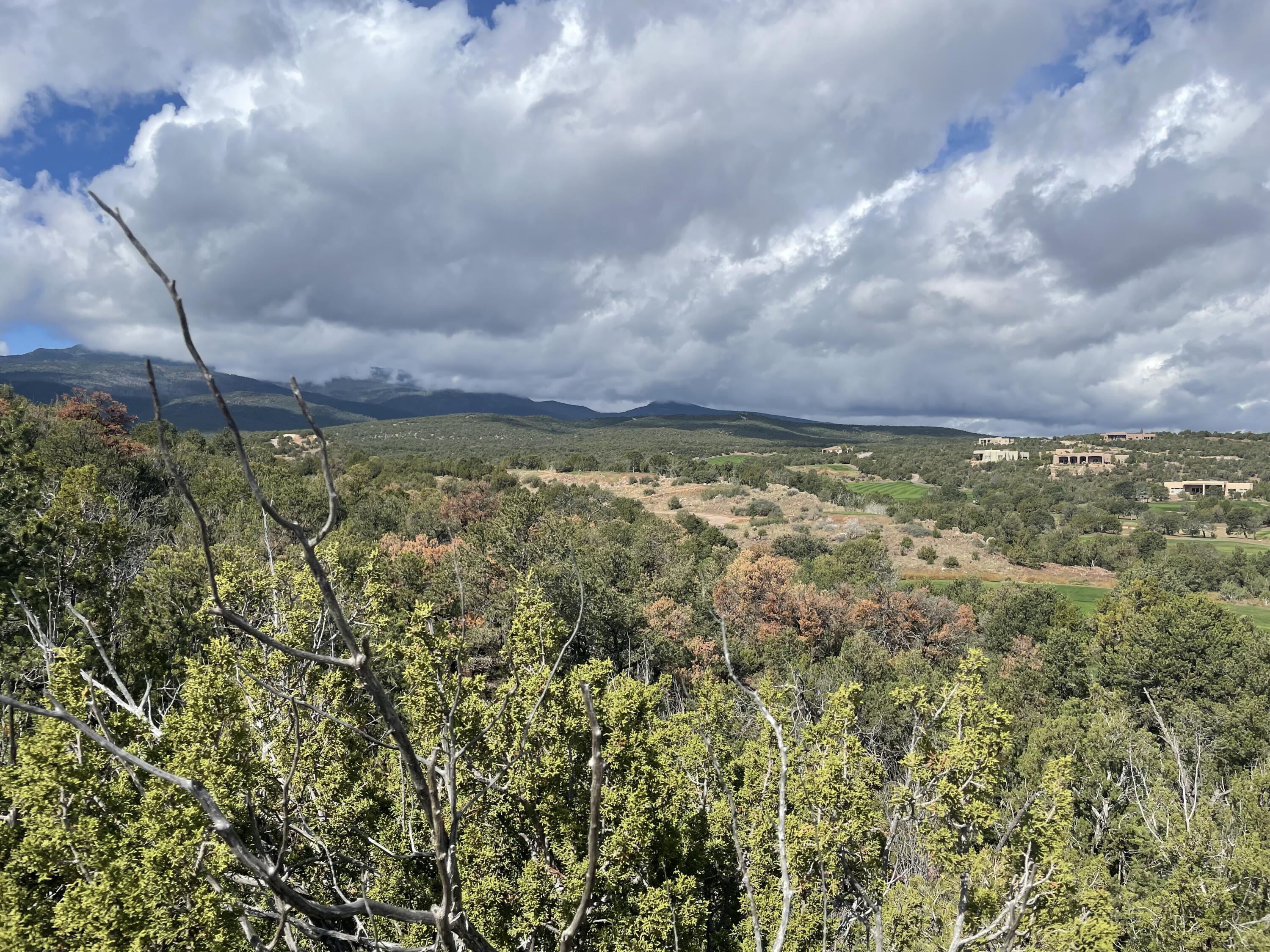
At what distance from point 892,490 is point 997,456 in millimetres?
77167

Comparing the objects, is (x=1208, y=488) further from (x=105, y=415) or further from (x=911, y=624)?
(x=105, y=415)

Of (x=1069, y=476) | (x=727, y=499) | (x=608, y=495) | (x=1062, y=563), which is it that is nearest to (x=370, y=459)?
(x=608, y=495)

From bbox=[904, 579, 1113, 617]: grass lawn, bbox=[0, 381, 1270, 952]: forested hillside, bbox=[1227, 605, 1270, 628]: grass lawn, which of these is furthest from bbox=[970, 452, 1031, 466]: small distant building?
bbox=[0, 381, 1270, 952]: forested hillside

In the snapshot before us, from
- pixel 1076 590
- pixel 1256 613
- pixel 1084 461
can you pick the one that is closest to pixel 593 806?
pixel 1256 613

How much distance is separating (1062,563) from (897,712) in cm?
6230

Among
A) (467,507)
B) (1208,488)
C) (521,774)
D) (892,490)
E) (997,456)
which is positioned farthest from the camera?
(997,456)

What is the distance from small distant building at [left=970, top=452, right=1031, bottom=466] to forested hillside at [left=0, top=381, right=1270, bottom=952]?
150 m

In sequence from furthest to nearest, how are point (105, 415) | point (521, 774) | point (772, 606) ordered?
point (105, 415)
point (772, 606)
point (521, 774)

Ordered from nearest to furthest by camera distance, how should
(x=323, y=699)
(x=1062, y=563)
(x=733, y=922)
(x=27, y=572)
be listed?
(x=323, y=699) < (x=733, y=922) < (x=27, y=572) < (x=1062, y=563)

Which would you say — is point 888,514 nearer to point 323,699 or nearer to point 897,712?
point 897,712

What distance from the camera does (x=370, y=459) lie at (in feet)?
302

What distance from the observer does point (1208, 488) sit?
128 m

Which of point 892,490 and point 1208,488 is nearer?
point 892,490

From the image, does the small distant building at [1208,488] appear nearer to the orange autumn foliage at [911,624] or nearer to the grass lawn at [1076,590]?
the grass lawn at [1076,590]
